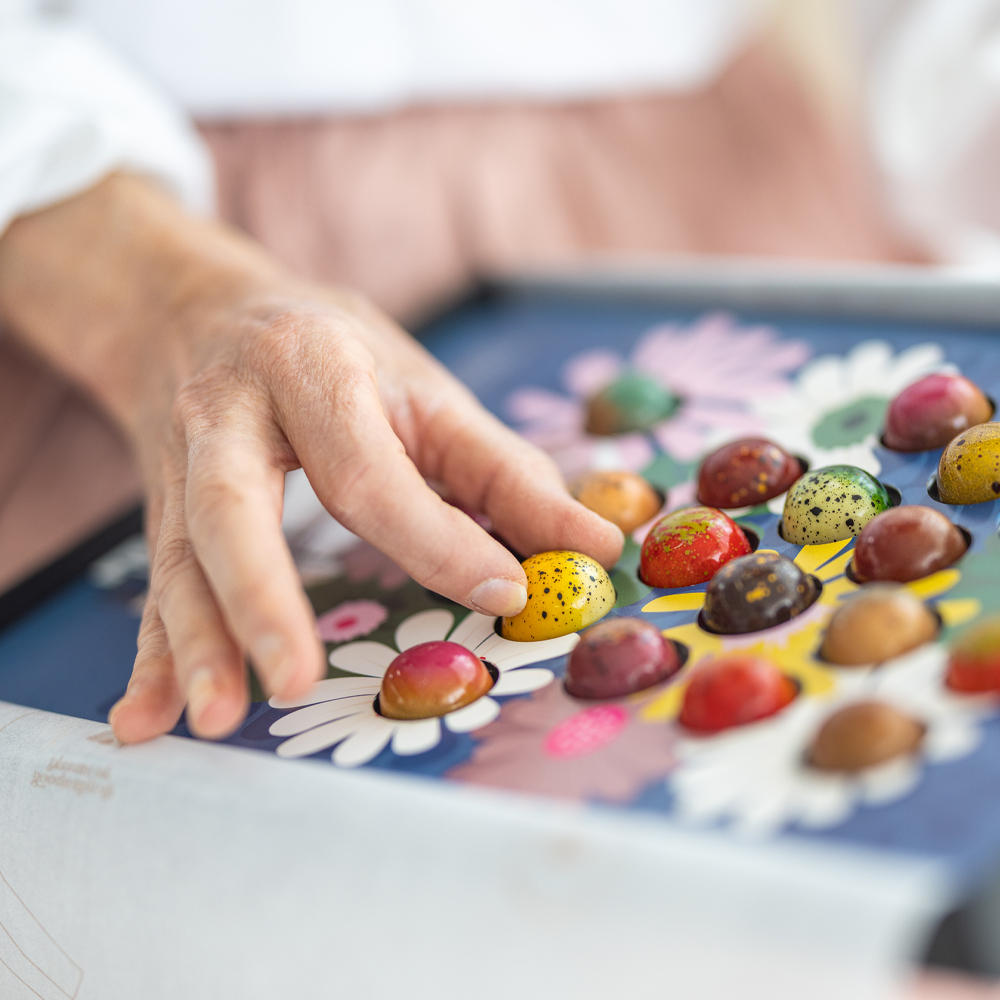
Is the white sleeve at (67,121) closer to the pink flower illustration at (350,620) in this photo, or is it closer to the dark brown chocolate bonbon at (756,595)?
the pink flower illustration at (350,620)

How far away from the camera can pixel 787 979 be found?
0.63 ft

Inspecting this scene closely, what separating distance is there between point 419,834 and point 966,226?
762mm

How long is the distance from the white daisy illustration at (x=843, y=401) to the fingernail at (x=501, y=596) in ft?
0.41

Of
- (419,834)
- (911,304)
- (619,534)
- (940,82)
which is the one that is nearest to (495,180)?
(940,82)

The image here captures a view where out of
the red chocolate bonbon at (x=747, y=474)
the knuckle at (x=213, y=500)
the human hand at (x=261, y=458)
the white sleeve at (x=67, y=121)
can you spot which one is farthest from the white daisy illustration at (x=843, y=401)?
the white sleeve at (x=67, y=121)

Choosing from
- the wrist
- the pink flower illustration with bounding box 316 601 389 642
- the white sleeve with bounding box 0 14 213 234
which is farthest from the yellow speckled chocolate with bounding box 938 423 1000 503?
the white sleeve with bounding box 0 14 213 234

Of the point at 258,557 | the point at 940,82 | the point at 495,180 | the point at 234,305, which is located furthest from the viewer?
the point at 495,180

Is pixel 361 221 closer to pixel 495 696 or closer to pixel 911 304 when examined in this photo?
pixel 911 304

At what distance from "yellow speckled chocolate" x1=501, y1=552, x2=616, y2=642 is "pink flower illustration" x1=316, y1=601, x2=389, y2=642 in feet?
0.23

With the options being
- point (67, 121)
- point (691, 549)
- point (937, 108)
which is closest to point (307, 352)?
point (691, 549)

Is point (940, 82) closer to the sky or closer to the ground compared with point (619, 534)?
closer to the sky

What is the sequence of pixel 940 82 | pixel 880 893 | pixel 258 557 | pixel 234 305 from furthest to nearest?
pixel 940 82 → pixel 234 305 → pixel 258 557 → pixel 880 893

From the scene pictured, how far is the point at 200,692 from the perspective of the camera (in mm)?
301

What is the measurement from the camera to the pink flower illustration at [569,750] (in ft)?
0.83
